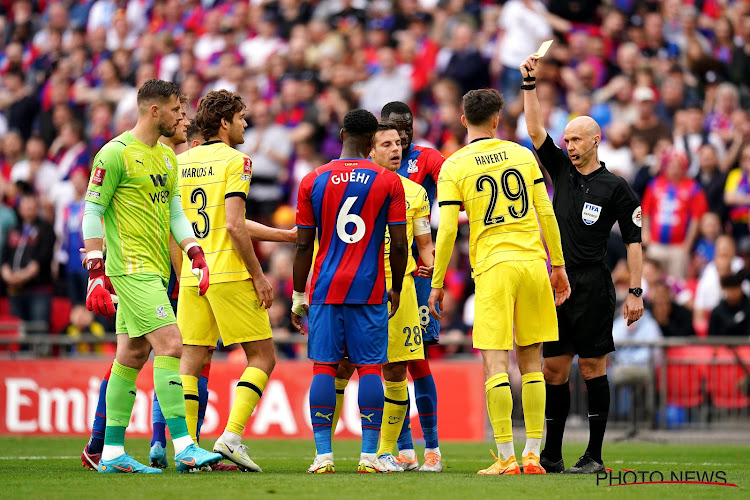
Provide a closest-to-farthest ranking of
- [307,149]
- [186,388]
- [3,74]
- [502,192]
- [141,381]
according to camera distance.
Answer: [502,192], [186,388], [141,381], [307,149], [3,74]

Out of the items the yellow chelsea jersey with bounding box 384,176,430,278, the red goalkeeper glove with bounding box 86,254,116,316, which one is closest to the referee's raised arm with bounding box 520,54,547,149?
the yellow chelsea jersey with bounding box 384,176,430,278

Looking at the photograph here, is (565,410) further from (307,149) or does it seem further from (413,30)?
(413,30)

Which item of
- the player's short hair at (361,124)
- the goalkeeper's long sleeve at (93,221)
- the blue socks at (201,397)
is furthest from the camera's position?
the blue socks at (201,397)

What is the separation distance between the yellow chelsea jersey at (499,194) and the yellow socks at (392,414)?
128cm

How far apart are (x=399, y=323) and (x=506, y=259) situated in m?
1.08

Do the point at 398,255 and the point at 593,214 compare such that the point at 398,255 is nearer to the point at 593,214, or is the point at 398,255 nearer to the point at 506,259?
the point at 506,259

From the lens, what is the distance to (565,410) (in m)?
9.35

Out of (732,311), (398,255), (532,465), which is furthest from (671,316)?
(398,255)

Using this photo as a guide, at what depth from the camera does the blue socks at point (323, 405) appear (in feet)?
27.7

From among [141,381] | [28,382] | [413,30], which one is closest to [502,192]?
[141,381]

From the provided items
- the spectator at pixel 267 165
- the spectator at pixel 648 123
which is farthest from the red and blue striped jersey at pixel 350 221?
the spectator at pixel 267 165

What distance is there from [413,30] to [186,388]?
39.0 feet

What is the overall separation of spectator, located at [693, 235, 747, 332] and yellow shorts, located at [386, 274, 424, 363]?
691 centimetres

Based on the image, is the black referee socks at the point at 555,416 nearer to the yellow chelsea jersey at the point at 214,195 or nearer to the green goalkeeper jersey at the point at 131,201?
the yellow chelsea jersey at the point at 214,195
